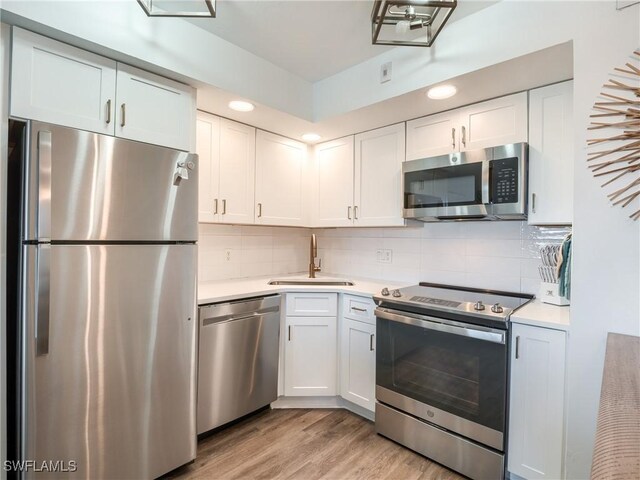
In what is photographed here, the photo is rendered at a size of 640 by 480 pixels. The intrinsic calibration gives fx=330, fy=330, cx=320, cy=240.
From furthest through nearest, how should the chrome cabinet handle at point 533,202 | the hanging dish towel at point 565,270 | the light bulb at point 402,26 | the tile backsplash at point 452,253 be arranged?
the tile backsplash at point 452,253 < the chrome cabinet handle at point 533,202 < the hanging dish towel at point 565,270 < the light bulb at point 402,26

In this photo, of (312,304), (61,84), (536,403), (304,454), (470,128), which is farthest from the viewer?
(312,304)

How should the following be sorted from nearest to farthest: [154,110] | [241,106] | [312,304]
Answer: [154,110], [241,106], [312,304]

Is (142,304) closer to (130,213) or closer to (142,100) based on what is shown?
(130,213)

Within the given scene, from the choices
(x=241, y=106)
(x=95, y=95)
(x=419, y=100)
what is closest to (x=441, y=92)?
(x=419, y=100)

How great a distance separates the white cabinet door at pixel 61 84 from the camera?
4.36ft

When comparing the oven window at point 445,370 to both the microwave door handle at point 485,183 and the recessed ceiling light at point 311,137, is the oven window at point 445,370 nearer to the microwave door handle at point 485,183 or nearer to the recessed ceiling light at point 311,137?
the microwave door handle at point 485,183

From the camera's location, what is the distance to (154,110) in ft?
5.65

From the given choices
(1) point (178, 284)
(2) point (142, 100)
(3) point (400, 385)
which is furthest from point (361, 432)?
(2) point (142, 100)

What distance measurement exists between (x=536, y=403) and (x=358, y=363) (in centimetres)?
106

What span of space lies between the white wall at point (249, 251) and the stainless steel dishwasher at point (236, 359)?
616 mm

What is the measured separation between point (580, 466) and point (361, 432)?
3.86ft

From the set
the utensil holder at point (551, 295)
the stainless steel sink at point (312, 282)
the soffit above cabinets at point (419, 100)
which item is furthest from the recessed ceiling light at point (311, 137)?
the utensil holder at point (551, 295)

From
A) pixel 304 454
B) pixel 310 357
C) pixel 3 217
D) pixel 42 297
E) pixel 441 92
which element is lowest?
pixel 304 454

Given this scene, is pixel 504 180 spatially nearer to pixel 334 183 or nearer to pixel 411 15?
pixel 411 15
